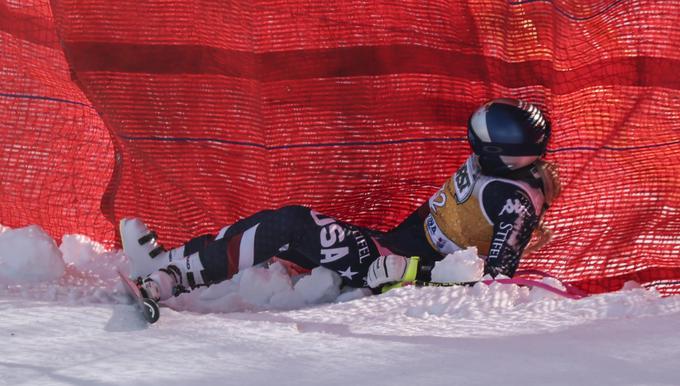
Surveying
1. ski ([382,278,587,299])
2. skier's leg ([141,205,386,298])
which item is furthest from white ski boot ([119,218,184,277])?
ski ([382,278,587,299])

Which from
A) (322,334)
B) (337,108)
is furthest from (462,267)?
(337,108)

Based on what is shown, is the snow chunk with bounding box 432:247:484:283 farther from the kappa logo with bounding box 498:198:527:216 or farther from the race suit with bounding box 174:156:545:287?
the kappa logo with bounding box 498:198:527:216

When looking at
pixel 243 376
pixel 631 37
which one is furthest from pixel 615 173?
pixel 243 376

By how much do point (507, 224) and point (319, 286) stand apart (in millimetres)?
645

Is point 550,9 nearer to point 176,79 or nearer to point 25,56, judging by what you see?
point 176,79

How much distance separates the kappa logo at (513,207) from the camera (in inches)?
119

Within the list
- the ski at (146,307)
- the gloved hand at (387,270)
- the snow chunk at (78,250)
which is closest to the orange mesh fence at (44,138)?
the snow chunk at (78,250)

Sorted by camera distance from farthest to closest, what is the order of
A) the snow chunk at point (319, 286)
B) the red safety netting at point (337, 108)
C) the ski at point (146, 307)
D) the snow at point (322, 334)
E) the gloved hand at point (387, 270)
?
the red safety netting at point (337, 108) < the snow chunk at point (319, 286) < the gloved hand at point (387, 270) < the ski at point (146, 307) < the snow at point (322, 334)

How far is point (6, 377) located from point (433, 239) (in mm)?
1745

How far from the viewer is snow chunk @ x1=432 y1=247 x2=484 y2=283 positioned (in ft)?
9.39

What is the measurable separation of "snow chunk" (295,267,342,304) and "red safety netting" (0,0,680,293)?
1.75ft

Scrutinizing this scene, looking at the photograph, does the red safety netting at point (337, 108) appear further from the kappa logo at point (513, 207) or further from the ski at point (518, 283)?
the ski at point (518, 283)

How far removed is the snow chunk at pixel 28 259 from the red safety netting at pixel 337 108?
0.42m

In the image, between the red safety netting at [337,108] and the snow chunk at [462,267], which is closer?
the snow chunk at [462,267]
